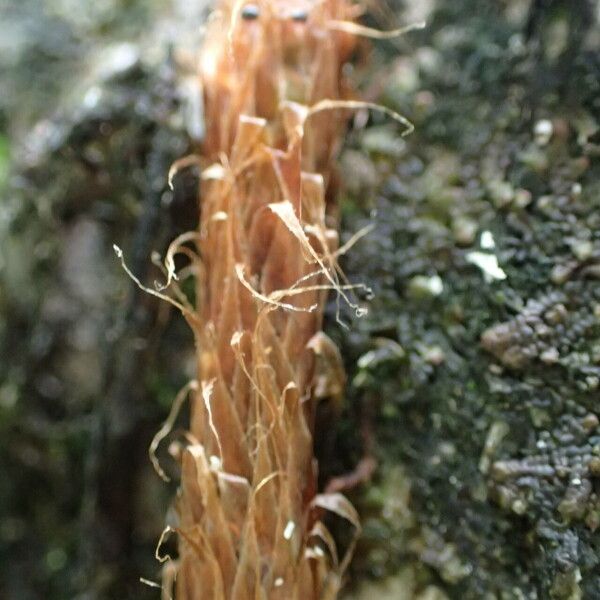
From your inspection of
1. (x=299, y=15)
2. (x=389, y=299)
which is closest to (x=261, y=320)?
(x=389, y=299)

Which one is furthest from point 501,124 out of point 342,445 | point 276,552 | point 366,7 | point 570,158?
point 276,552

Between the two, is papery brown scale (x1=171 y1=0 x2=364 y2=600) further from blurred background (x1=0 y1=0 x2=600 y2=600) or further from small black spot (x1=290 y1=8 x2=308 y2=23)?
blurred background (x1=0 y1=0 x2=600 y2=600)

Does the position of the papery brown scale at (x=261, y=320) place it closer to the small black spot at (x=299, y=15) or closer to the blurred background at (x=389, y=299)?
the small black spot at (x=299, y=15)

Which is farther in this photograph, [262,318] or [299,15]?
[299,15]

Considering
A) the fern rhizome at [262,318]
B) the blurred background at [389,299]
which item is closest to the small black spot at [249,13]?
the fern rhizome at [262,318]

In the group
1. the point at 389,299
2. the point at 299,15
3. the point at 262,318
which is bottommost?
the point at 389,299

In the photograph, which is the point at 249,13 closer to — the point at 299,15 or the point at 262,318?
the point at 299,15
